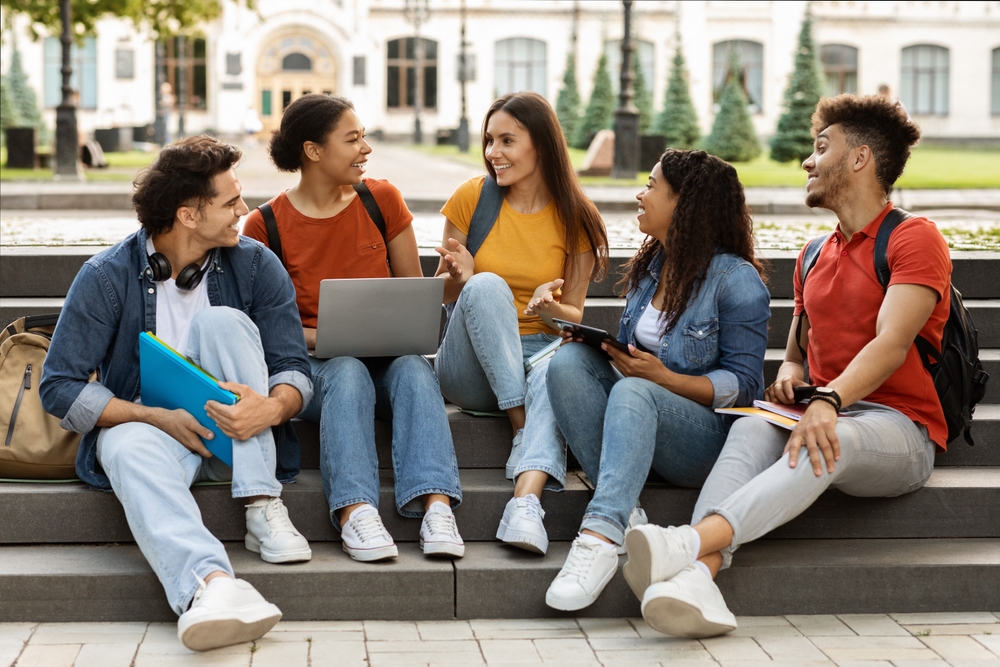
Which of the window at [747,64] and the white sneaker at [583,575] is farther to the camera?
the window at [747,64]

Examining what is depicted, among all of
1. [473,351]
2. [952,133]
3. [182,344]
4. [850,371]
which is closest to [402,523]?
[473,351]

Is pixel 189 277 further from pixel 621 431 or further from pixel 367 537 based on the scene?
pixel 621 431

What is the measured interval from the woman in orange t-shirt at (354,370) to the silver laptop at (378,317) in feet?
0.18

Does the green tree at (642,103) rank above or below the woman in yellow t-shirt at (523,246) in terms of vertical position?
above

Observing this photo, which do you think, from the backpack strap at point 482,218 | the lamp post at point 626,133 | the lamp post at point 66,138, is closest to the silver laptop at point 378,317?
the backpack strap at point 482,218

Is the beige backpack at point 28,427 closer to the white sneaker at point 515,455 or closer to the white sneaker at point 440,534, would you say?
the white sneaker at point 440,534

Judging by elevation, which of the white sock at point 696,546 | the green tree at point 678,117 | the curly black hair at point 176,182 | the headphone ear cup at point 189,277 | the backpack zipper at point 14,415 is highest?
the green tree at point 678,117

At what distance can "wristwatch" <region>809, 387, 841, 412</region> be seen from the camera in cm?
338

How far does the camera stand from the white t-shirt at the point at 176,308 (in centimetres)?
364

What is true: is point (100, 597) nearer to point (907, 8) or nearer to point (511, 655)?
point (511, 655)

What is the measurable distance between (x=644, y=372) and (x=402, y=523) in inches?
36.2

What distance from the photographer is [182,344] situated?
365 centimetres

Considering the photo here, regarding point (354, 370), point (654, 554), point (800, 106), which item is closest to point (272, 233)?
point (354, 370)

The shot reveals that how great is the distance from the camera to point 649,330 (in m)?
3.83
